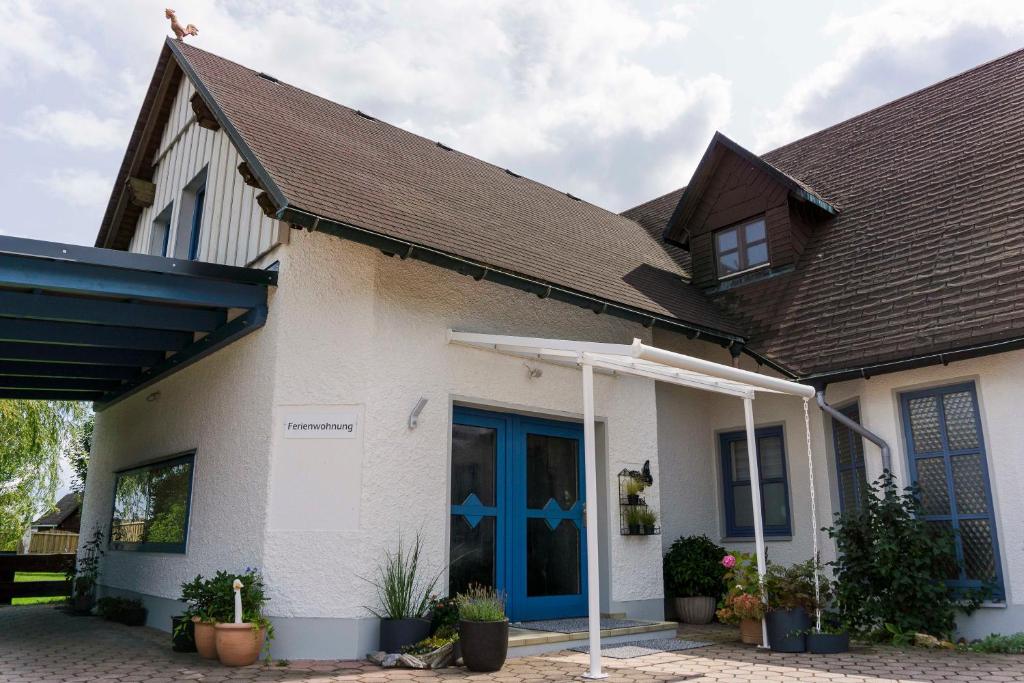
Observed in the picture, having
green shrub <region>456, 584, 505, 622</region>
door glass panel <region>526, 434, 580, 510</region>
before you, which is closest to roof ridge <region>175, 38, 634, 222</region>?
door glass panel <region>526, 434, 580, 510</region>

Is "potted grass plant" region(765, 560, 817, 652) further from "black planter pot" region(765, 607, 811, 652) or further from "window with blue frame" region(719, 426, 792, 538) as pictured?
"window with blue frame" region(719, 426, 792, 538)

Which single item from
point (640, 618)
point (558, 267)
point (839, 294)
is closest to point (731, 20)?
point (558, 267)

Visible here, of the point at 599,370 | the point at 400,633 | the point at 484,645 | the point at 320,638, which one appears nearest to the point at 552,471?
the point at 599,370

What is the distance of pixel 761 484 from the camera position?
1042 cm

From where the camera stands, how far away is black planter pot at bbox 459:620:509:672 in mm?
6184

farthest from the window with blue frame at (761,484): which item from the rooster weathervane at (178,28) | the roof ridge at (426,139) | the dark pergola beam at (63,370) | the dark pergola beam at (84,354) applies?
the rooster weathervane at (178,28)

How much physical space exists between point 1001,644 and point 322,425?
650 cm

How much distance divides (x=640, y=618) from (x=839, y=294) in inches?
190

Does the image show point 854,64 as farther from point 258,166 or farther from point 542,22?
point 258,166

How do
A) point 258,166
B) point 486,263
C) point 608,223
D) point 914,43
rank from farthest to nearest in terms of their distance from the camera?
point 608,223
point 914,43
point 486,263
point 258,166

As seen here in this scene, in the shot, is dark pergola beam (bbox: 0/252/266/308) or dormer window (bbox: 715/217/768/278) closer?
dark pergola beam (bbox: 0/252/266/308)

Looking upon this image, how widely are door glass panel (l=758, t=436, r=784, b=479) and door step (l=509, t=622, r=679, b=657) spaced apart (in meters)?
2.98

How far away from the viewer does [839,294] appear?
9.95 meters

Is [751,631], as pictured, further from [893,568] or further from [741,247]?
[741,247]
